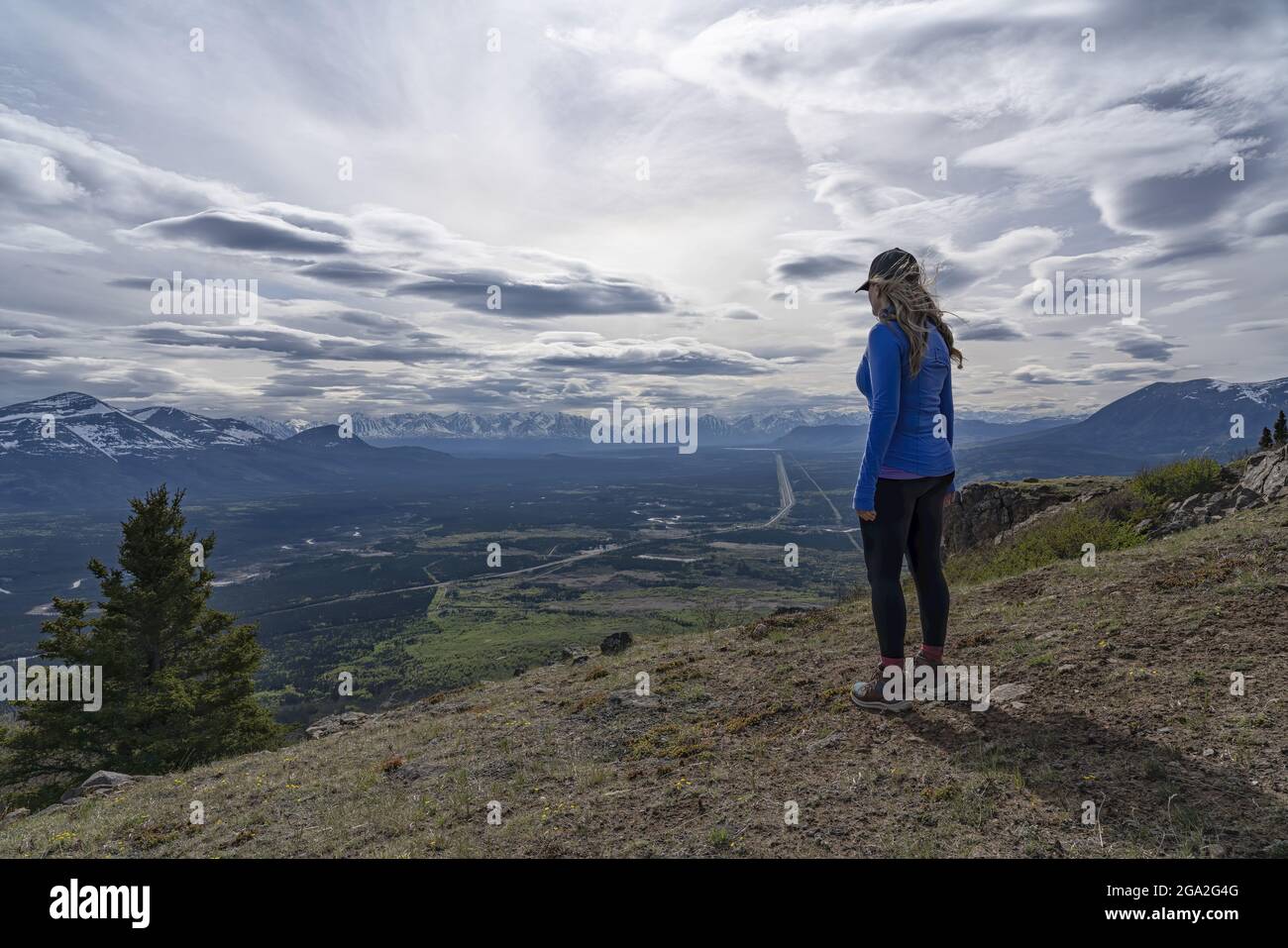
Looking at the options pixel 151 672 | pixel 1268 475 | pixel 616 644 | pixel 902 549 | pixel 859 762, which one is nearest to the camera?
pixel 859 762

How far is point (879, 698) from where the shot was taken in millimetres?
6953

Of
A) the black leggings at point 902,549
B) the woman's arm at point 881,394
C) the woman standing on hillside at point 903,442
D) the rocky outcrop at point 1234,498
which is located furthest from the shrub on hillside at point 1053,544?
the woman's arm at point 881,394

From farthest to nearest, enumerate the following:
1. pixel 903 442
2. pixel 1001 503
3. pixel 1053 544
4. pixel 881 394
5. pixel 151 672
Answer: pixel 1001 503 < pixel 151 672 < pixel 1053 544 < pixel 903 442 < pixel 881 394

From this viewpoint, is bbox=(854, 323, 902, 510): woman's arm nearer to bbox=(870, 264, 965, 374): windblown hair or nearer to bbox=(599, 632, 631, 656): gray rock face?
bbox=(870, 264, 965, 374): windblown hair

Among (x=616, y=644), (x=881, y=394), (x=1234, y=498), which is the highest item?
(x=881, y=394)

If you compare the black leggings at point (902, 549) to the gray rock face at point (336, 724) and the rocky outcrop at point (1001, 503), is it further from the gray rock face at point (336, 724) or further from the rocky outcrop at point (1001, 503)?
the rocky outcrop at point (1001, 503)

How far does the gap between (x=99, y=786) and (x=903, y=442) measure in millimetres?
15741

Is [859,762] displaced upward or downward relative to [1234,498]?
downward

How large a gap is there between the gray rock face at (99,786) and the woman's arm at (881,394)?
14.4 metres

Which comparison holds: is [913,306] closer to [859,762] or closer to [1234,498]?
[859,762]

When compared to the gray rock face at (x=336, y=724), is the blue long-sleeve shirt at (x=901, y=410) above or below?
above

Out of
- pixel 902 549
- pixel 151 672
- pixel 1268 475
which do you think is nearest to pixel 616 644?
pixel 902 549

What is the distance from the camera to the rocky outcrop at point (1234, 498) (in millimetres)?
14266
